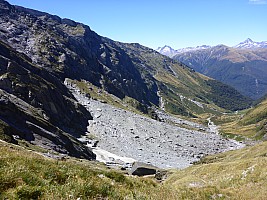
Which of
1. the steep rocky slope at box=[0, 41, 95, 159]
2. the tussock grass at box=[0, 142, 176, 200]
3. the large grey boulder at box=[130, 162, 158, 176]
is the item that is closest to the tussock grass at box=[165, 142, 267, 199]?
the tussock grass at box=[0, 142, 176, 200]

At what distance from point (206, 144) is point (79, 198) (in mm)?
146744

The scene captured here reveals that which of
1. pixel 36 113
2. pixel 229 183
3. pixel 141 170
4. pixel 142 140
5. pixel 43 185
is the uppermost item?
pixel 43 185

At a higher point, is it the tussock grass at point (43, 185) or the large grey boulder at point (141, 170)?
the tussock grass at point (43, 185)

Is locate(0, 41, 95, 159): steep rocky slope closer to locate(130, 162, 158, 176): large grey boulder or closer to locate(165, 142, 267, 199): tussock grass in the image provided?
locate(130, 162, 158, 176): large grey boulder

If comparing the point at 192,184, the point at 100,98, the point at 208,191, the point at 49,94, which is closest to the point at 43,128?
the point at 49,94

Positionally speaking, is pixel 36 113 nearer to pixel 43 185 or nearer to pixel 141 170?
pixel 141 170

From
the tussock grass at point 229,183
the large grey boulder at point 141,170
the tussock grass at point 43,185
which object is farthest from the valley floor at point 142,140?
the tussock grass at point 43,185

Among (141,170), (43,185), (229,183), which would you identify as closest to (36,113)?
(141,170)

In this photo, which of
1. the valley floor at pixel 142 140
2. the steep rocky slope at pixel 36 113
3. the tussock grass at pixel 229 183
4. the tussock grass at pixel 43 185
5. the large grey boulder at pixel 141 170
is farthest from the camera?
the valley floor at pixel 142 140

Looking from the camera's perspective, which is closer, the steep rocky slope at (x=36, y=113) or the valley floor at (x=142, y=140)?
the steep rocky slope at (x=36, y=113)

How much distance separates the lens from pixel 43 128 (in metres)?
77.1

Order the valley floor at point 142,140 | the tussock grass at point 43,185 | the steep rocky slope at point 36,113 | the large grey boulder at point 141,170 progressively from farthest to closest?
the valley floor at point 142,140 < the steep rocky slope at point 36,113 < the large grey boulder at point 141,170 < the tussock grass at point 43,185

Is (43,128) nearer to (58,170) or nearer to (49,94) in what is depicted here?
(49,94)

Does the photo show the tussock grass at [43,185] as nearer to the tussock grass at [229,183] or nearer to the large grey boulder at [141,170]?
the tussock grass at [229,183]
